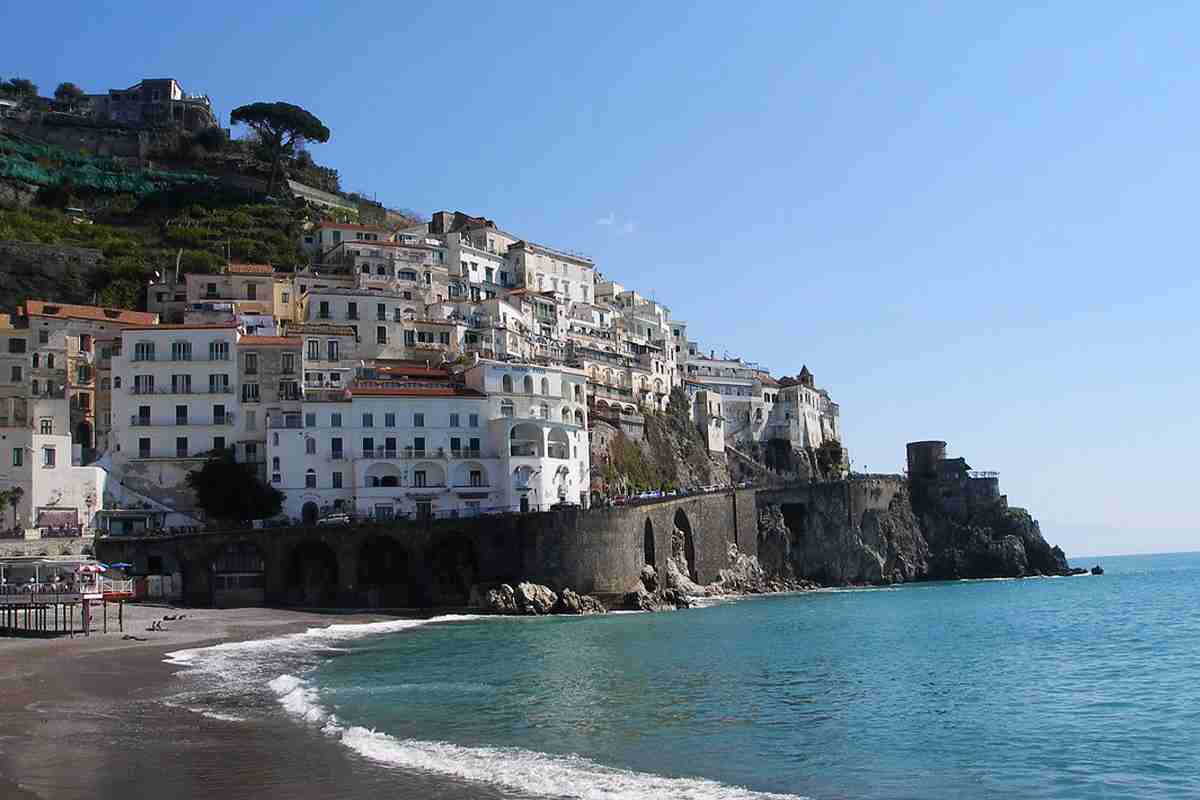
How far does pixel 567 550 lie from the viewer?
67.6 meters

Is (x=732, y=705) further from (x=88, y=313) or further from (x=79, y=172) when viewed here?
(x=79, y=172)

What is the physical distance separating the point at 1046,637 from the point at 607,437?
41.4 m

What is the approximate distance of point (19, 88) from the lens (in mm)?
121438

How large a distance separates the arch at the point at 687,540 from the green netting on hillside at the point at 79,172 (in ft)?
190

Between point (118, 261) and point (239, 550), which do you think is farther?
point (118, 261)

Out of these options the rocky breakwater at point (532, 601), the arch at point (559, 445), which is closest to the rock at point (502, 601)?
the rocky breakwater at point (532, 601)

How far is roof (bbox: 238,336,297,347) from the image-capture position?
74562mm

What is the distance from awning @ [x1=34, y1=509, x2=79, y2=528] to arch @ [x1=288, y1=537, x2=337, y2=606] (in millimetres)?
11781

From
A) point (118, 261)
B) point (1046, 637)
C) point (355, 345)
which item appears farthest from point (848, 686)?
point (118, 261)

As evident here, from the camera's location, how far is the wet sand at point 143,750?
21.6m

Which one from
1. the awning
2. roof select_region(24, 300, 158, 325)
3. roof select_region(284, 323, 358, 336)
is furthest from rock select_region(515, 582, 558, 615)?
roof select_region(24, 300, 158, 325)

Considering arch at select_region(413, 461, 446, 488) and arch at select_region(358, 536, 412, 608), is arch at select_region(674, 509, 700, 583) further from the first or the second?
arch at select_region(358, 536, 412, 608)

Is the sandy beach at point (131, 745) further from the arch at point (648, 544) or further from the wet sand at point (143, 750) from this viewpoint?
the arch at point (648, 544)

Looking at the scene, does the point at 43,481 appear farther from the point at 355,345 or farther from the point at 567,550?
the point at 567,550
